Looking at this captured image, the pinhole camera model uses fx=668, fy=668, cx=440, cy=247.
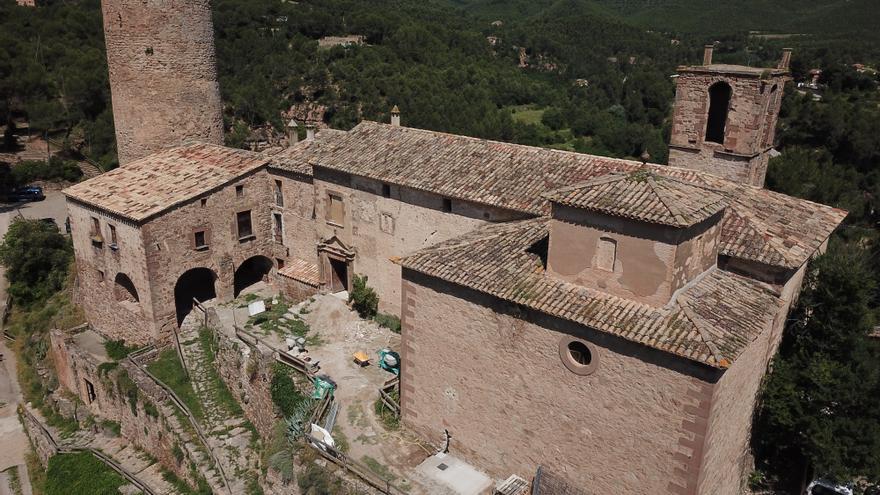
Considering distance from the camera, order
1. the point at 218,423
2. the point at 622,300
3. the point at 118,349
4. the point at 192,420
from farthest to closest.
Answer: the point at 118,349 → the point at 218,423 → the point at 192,420 → the point at 622,300

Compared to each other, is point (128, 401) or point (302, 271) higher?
point (302, 271)

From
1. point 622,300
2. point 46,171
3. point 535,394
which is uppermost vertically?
point 622,300

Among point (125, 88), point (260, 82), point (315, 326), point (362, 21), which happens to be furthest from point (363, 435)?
point (362, 21)

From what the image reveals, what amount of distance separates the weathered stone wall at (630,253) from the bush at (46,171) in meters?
39.5

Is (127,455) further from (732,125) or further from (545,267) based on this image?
(732,125)

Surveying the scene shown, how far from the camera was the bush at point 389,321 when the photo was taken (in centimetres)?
1927

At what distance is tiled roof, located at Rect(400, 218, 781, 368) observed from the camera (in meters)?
10.6

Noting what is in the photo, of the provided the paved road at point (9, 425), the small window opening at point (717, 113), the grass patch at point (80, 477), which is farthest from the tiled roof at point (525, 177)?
the paved road at point (9, 425)

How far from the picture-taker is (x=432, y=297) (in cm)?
1380

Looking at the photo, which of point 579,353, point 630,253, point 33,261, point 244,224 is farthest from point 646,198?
point 33,261

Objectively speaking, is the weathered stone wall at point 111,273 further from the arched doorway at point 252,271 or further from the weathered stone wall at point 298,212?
the weathered stone wall at point 298,212

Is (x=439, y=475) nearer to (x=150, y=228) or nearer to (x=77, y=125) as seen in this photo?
(x=150, y=228)

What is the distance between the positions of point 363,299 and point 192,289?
6.43 meters

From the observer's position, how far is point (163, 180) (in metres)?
20.5
